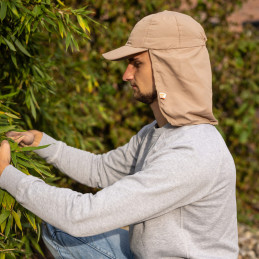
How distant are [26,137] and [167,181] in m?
0.90

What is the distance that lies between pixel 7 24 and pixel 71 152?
0.78m

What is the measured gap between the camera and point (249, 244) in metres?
4.59

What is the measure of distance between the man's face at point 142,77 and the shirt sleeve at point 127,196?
0.35 metres

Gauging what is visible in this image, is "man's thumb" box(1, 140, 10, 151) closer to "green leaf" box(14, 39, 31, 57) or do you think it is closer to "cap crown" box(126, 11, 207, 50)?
"green leaf" box(14, 39, 31, 57)

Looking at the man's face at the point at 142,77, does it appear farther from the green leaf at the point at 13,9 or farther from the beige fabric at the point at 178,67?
the green leaf at the point at 13,9

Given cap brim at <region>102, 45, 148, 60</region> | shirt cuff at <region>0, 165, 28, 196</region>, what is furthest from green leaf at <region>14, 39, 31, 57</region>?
shirt cuff at <region>0, 165, 28, 196</region>

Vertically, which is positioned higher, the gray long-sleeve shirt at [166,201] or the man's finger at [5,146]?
the man's finger at [5,146]

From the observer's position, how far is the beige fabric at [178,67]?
199 centimetres

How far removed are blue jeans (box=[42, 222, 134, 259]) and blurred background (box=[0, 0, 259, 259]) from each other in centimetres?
20

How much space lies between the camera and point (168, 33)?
79.3 inches

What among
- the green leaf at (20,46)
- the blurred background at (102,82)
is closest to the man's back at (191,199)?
the blurred background at (102,82)

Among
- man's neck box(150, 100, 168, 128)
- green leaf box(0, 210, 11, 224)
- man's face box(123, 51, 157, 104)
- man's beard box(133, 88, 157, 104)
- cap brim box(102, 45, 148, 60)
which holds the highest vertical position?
cap brim box(102, 45, 148, 60)

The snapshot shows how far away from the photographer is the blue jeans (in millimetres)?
2297

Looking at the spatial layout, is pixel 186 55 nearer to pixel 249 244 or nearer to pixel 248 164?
pixel 249 244
